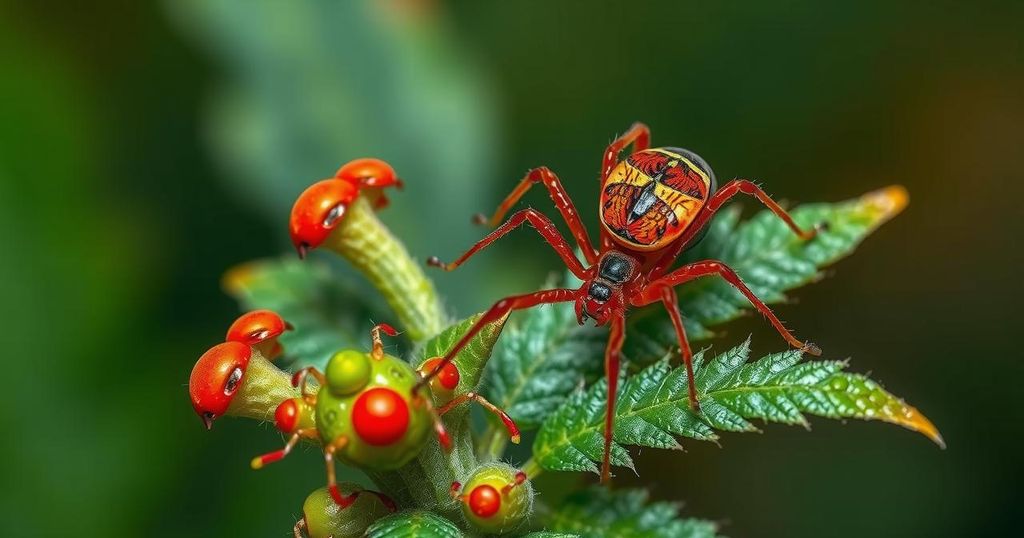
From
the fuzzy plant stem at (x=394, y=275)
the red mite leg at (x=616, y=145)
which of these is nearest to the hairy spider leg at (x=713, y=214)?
the red mite leg at (x=616, y=145)

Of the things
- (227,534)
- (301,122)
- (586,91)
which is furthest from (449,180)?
(227,534)

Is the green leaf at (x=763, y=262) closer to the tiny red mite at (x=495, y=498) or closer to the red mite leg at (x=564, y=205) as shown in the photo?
the red mite leg at (x=564, y=205)

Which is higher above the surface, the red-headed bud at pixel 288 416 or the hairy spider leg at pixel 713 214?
the hairy spider leg at pixel 713 214

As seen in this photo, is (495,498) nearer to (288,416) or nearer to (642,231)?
(288,416)

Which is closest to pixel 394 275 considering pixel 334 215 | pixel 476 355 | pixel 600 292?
pixel 334 215

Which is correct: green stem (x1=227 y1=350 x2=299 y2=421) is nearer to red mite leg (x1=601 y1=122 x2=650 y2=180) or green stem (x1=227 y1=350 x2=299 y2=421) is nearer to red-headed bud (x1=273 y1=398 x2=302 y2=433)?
red-headed bud (x1=273 y1=398 x2=302 y2=433)

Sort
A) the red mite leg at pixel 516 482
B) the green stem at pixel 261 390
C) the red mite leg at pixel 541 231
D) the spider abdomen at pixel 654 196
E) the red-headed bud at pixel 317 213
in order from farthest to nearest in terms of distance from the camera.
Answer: the red mite leg at pixel 541 231
the spider abdomen at pixel 654 196
the red-headed bud at pixel 317 213
the green stem at pixel 261 390
the red mite leg at pixel 516 482

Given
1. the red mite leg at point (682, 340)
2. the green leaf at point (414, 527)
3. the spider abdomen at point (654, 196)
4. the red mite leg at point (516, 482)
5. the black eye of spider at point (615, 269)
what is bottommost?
the green leaf at point (414, 527)

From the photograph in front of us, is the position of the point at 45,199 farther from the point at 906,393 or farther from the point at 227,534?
the point at 906,393
